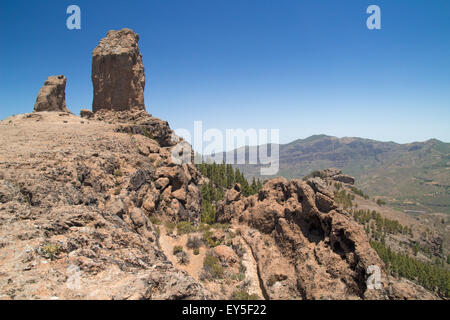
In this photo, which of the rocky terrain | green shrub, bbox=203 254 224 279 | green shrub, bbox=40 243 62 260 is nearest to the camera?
the rocky terrain

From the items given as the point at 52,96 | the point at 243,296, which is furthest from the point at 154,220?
the point at 52,96

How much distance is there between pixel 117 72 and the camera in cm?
4453

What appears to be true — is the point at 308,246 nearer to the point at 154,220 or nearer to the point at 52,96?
the point at 154,220

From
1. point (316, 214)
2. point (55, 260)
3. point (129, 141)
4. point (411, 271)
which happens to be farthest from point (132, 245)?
point (411, 271)

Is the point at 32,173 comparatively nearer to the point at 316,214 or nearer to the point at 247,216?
the point at 247,216

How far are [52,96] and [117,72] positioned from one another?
15.7m

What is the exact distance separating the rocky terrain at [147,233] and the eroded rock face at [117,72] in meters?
11.4

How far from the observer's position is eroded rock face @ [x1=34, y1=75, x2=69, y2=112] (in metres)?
44.9

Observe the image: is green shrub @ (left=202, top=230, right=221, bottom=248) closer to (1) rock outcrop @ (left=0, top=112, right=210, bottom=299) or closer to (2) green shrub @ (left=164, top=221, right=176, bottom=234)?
(2) green shrub @ (left=164, top=221, right=176, bottom=234)

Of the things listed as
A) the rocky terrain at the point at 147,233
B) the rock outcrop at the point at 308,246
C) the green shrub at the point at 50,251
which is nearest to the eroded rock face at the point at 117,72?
the rocky terrain at the point at 147,233

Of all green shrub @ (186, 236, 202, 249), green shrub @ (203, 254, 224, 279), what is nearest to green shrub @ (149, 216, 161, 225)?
green shrub @ (186, 236, 202, 249)

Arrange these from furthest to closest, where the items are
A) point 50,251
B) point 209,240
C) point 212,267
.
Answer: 1. point 209,240
2. point 212,267
3. point 50,251

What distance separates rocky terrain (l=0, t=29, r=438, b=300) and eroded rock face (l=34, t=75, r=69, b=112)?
27.3 feet

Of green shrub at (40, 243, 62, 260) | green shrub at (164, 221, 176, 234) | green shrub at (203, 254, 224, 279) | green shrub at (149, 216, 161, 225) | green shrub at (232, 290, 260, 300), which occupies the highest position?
green shrub at (40, 243, 62, 260)
